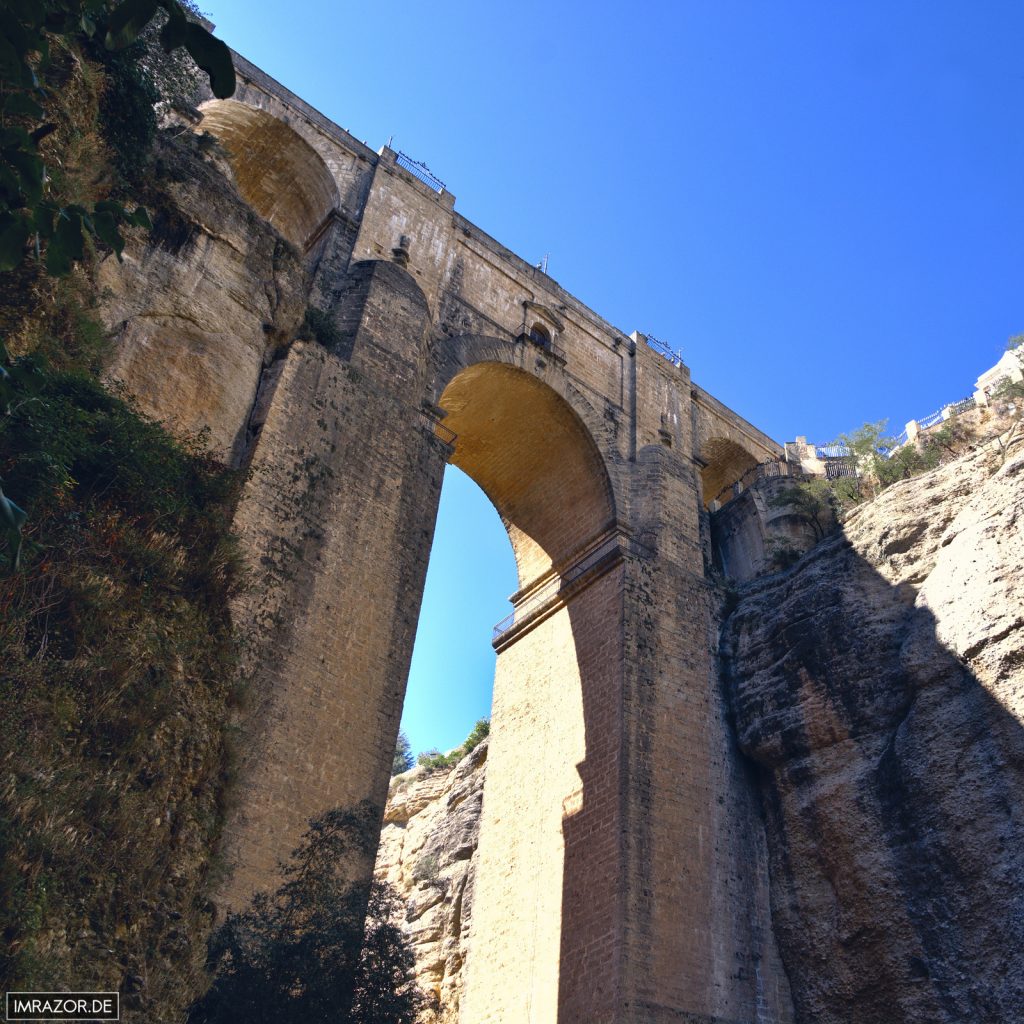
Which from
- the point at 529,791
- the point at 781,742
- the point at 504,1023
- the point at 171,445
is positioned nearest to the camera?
the point at 171,445

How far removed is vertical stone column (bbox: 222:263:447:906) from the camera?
901 centimetres

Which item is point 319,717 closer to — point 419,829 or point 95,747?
point 95,747

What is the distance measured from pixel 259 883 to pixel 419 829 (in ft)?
43.9

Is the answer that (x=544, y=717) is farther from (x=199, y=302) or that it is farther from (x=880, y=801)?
(x=199, y=302)

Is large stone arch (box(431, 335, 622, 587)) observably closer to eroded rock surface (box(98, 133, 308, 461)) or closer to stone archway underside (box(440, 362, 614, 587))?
stone archway underside (box(440, 362, 614, 587))

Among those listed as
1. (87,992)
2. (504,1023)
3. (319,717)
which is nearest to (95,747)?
(87,992)

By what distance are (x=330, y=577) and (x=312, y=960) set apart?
4663mm

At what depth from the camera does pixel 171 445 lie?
29.7ft

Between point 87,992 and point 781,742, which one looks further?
point 781,742

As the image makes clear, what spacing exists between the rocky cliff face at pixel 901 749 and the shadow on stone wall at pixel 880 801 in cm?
2

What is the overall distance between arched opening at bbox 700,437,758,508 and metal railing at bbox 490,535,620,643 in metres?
4.97

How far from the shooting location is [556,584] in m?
16.7

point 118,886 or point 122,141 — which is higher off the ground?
point 122,141

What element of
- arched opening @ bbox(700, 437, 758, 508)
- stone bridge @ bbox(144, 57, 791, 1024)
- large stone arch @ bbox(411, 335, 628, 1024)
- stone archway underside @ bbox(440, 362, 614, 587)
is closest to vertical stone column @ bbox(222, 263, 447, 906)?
stone bridge @ bbox(144, 57, 791, 1024)
